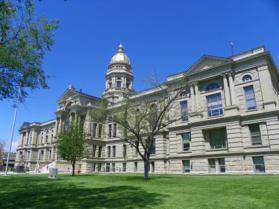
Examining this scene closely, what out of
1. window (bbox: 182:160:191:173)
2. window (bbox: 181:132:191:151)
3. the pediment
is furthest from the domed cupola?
window (bbox: 182:160:191:173)

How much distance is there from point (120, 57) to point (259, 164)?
59615 millimetres

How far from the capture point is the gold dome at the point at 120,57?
258 feet

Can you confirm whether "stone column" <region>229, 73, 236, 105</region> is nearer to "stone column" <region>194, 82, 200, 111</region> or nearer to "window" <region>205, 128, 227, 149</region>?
"window" <region>205, 128, 227, 149</region>

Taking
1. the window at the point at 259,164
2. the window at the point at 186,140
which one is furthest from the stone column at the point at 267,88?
the window at the point at 186,140

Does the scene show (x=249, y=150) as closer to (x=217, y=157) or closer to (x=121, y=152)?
(x=217, y=157)

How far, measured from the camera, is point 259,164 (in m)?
30.3

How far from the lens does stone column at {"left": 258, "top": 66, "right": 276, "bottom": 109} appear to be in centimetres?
3092

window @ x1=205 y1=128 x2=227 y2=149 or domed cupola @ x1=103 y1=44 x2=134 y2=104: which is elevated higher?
domed cupola @ x1=103 y1=44 x2=134 y2=104

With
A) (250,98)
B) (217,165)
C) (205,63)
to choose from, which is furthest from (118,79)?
(217,165)

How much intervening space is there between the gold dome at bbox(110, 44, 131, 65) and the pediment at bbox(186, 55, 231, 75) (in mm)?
41819

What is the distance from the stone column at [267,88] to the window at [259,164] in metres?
6.85

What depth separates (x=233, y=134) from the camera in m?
32.3

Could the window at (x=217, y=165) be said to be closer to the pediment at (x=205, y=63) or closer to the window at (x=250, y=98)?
the window at (x=250, y=98)

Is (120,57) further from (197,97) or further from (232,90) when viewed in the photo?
(232,90)
